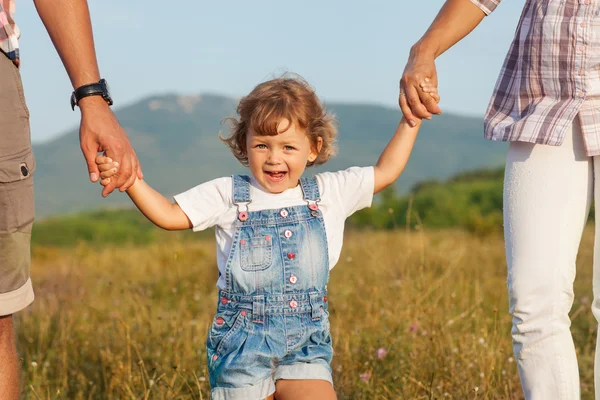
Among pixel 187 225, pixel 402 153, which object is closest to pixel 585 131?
pixel 402 153

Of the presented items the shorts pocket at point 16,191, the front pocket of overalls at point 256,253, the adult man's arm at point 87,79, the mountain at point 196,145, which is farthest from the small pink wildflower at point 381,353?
the mountain at point 196,145

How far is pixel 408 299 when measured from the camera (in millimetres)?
4215

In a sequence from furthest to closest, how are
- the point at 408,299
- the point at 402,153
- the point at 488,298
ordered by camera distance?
the point at 488,298 → the point at 408,299 → the point at 402,153

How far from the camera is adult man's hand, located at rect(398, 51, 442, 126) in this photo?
2.62 metres

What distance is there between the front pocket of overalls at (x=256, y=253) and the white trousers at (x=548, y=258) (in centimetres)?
78

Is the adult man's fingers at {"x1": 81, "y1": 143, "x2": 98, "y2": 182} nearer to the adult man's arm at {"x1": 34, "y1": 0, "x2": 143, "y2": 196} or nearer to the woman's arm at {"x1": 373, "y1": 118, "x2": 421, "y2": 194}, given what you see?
the adult man's arm at {"x1": 34, "y1": 0, "x2": 143, "y2": 196}

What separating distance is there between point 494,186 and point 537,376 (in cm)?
2315

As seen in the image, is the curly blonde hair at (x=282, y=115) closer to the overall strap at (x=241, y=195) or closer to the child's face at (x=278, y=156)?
the child's face at (x=278, y=156)

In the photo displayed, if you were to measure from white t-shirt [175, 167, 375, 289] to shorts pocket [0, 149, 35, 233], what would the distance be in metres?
0.50

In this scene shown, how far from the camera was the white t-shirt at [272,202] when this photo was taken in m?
2.59

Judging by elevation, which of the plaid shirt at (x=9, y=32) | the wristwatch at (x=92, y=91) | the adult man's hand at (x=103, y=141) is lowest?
the adult man's hand at (x=103, y=141)

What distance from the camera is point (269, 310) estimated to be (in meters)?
2.48

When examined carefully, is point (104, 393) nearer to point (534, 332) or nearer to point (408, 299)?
point (408, 299)

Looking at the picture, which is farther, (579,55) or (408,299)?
(408,299)
